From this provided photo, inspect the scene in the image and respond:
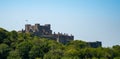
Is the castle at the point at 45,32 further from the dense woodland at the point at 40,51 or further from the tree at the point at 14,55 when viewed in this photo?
the tree at the point at 14,55

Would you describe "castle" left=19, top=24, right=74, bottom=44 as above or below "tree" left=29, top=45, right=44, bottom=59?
above

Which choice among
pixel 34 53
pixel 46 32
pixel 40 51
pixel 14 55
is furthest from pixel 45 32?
pixel 14 55

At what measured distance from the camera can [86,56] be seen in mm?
87125

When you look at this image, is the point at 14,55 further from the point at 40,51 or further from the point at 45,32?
the point at 45,32

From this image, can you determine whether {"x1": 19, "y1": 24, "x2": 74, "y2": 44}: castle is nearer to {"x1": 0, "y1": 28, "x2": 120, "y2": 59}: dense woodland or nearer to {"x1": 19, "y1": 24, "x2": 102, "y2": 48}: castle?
{"x1": 19, "y1": 24, "x2": 102, "y2": 48}: castle

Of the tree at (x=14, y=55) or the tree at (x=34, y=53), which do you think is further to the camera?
the tree at (x=34, y=53)

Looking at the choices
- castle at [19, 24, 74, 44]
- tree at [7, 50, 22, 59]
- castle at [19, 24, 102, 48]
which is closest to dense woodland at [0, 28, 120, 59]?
tree at [7, 50, 22, 59]

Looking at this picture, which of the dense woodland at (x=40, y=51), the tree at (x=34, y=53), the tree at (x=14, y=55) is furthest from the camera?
the tree at (x=34, y=53)

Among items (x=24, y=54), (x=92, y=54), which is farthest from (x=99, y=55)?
(x=24, y=54)

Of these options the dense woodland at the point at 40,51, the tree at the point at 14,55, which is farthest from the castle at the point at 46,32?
the tree at the point at 14,55

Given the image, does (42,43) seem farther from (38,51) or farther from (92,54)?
(92,54)

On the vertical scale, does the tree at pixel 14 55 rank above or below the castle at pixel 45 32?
below

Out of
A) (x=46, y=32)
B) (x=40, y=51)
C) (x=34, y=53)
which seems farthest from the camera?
(x=46, y=32)

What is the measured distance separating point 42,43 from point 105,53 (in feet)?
51.4
